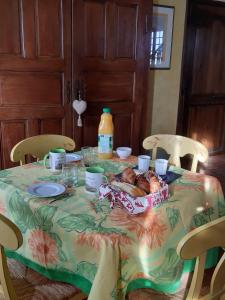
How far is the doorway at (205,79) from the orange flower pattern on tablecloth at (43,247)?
259 centimetres

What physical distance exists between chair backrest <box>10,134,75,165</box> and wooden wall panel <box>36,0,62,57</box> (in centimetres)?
74

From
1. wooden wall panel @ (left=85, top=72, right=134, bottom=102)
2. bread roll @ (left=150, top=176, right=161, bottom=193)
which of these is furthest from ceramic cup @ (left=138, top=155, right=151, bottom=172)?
wooden wall panel @ (left=85, top=72, right=134, bottom=102)

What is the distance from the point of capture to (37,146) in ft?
6.33

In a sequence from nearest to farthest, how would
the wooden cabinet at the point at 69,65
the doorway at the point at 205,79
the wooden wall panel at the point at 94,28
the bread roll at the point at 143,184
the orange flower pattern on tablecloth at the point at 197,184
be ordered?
the bread roll at the point at 143,184
the orange flower pattern on tablecloth at the point at 197,184
the wooden cabinet at the point at 69,65
the wooden wall panel at the point at 94,28
the doorway at the point at 205,79

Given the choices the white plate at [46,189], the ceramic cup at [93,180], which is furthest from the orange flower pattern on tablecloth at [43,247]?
the ceramic cup at [93,180]

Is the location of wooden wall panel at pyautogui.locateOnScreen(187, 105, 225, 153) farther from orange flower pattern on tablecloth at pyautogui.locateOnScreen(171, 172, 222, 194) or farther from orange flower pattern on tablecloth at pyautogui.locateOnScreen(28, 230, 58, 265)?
orange flower pattern on tablecloth at pyautogui.locateOnScreen(28, 230, 58, 265)

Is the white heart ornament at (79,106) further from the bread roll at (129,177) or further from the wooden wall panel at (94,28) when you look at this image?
the bread roll at (129,177)

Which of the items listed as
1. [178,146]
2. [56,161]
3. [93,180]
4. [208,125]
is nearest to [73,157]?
[56,161]

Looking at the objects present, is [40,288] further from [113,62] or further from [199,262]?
[113,62]

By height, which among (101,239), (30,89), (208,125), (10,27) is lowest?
(208,125)

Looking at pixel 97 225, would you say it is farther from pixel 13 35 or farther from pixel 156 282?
pixel 13 35

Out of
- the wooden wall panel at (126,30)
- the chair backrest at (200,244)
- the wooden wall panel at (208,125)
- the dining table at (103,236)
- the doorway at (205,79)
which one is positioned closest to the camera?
the chair backrest at (200,244)

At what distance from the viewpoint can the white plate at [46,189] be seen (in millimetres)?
1264

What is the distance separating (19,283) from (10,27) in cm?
169
